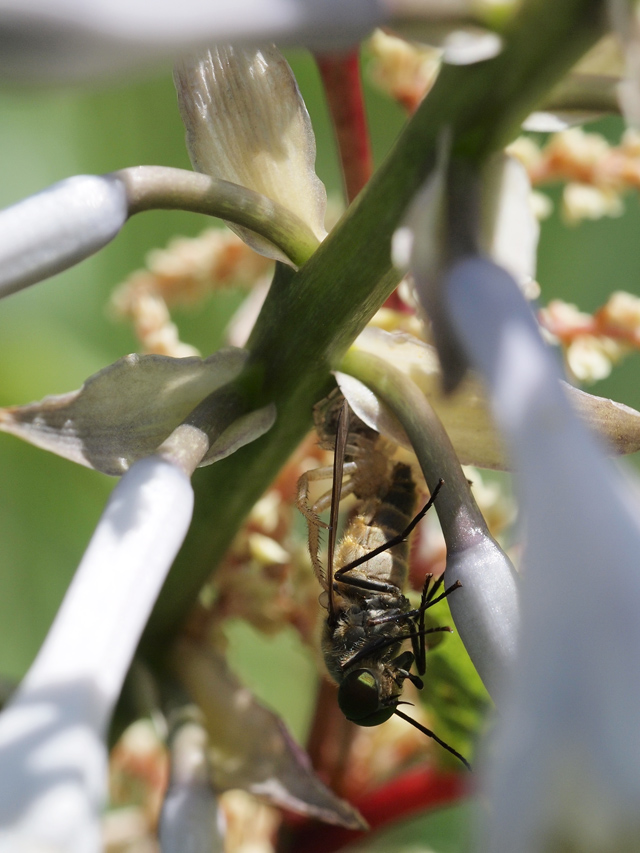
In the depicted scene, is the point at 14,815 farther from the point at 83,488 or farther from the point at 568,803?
the point at 83,488

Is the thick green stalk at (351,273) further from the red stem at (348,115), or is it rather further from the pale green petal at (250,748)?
the red stem at (348,115)

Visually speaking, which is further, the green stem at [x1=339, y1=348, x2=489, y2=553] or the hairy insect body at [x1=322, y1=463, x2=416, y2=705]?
the hairy insect body at [x1=322, y1=463, x2=416, y2=705]

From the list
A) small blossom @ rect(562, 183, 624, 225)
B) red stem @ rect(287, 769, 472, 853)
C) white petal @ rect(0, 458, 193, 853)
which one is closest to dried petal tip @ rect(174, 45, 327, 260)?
white petal @ rect(0, 458, 193, 853)

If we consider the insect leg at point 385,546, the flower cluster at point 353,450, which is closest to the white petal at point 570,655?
the flower cluster at point 353,450

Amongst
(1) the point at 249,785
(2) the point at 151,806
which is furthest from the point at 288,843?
(1) the point at 249,785

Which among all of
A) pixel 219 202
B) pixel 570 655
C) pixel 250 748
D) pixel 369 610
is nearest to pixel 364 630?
pixel 369 610

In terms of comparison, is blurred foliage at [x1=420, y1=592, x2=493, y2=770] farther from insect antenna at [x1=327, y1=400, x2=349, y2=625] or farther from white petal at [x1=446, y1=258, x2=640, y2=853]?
Answer: white petal at [x1=446, y1=258, x2=640, y2=853]

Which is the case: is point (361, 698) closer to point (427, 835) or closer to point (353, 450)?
point (353, 450)
